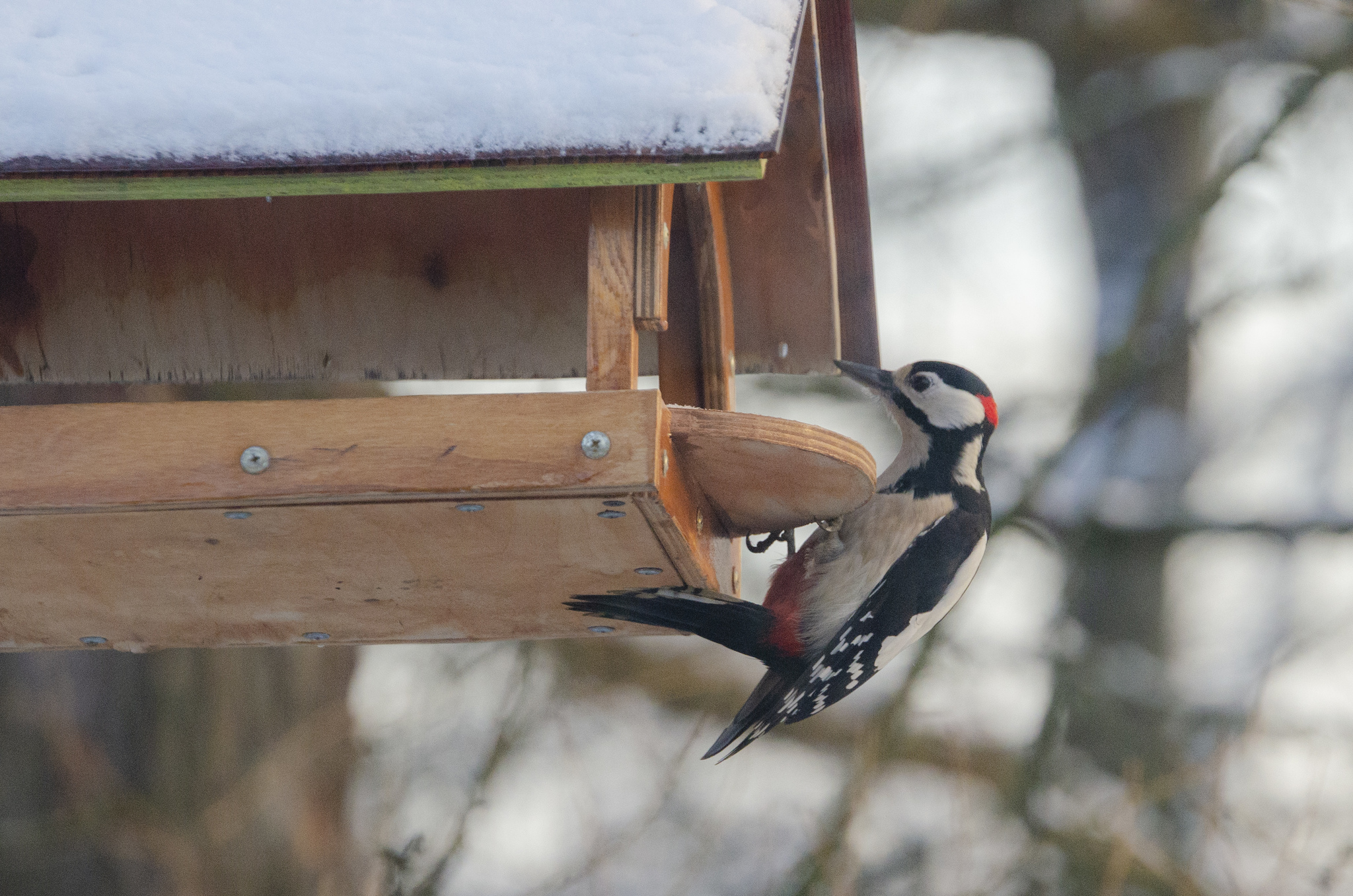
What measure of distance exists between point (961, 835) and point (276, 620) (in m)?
2.29

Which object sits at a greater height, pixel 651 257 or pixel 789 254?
pixel 651 257

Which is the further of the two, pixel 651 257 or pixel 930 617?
pixel 930 617

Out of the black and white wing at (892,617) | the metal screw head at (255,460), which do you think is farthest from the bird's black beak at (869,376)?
the metal screw head at (255,460)

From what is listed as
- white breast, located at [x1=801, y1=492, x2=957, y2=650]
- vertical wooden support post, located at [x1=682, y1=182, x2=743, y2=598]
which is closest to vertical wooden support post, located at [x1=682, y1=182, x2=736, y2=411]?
vertical wooden support post, located at [x1=682, y1=182, x2=743, y2=598]

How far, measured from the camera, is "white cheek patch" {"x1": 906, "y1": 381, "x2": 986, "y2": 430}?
2660 millimetres

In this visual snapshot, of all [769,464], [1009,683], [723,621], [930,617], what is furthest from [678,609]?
[1009,683]

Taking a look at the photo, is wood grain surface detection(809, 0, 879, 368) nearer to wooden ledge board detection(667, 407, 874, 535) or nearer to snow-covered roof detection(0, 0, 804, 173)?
wooden ledge board detection(667, 407, 874, 535)

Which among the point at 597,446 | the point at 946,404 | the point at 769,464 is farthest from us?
the point at 946,404

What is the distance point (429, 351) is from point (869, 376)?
866 millimetres

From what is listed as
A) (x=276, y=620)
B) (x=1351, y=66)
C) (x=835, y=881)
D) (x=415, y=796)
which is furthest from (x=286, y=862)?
(x=1351, y=66)

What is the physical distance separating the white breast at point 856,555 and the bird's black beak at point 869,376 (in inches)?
9.2

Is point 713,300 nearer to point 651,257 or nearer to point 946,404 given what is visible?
point 946,404

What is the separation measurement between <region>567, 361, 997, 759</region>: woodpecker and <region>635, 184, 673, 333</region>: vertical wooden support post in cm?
70

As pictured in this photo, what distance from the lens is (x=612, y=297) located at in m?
1.49
